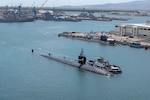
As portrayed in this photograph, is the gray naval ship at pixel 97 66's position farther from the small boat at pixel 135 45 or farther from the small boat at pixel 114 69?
the small boat at pixel 135 45

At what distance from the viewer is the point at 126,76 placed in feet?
24.1

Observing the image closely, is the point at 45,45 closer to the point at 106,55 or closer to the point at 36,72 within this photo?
the point at 106,55

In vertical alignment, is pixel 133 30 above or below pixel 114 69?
above

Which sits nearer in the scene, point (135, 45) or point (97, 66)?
point (97, 66)

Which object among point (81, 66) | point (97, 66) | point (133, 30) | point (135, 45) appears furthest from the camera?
point (133, 30)

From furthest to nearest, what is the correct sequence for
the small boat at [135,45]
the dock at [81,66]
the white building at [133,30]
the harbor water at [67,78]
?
the white building at [133,30] → the small boat at [135,45] → the dock at [81,66] → the harbor water at [67,78]

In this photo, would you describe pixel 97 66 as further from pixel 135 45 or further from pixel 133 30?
pixel 133 30

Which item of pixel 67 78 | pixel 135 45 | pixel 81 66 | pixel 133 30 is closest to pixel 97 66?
pixel 81 66

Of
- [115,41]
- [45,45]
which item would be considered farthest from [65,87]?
[115,41]

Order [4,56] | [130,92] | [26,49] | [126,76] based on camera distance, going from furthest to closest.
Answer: [26,49]
[4,56]
[126,76]
[130,92]

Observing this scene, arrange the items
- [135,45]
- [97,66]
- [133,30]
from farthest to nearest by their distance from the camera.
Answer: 1. [133,30]
2. [135,45]
3. [97,66]

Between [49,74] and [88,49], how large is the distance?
3725 millimetres

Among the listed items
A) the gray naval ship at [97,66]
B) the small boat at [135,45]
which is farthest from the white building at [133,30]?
the gray naval ship at [97,66]

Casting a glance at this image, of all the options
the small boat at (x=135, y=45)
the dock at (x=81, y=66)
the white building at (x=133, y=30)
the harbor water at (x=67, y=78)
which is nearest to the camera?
the harbor water at (x=67, y=78)
